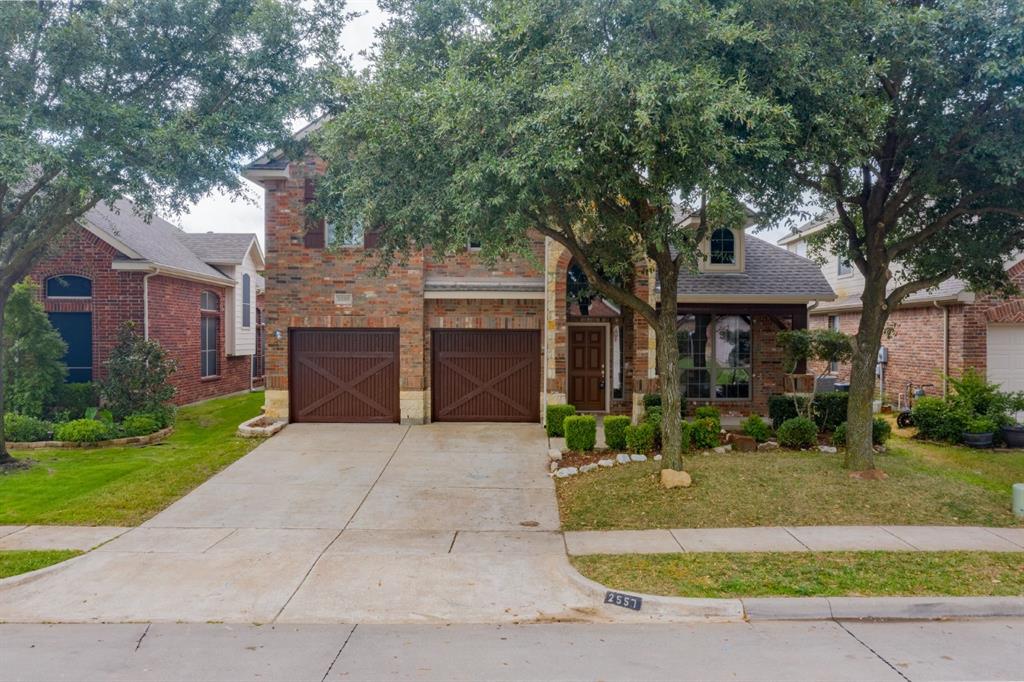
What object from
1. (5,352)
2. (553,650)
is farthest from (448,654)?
(5,352)

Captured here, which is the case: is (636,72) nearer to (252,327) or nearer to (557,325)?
(557,325)

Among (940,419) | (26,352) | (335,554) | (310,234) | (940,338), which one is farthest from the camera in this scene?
→ (940,338)

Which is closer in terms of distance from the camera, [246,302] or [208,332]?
[208,332]

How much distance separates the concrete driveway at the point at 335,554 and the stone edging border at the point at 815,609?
0.63 meters

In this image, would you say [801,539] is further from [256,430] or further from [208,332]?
[208,332]

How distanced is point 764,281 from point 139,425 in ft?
46.4

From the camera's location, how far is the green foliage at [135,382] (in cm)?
1424

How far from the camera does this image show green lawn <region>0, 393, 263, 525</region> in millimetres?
8633

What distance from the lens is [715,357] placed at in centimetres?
1579

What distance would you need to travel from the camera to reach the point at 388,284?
1472 cm

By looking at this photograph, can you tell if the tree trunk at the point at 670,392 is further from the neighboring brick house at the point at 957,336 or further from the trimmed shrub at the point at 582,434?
the neighboring brick house at the point at 957,336

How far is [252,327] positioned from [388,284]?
10106mm

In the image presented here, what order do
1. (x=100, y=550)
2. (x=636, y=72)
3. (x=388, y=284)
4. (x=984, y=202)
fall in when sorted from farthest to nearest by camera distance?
(x=388, y=284) < (x=984, y=202) < (x=100, y=550) < (x=636, y=72)

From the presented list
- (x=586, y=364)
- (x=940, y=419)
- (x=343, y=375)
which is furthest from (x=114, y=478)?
(x=940, y=419)
